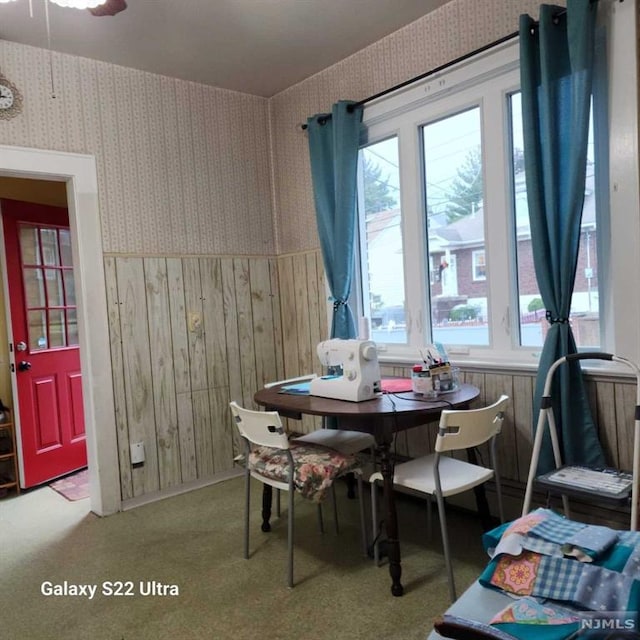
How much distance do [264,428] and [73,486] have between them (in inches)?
84.5

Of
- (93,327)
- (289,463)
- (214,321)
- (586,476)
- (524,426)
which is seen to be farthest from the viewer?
(214,321)

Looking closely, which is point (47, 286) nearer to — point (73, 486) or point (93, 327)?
point (93, 327)

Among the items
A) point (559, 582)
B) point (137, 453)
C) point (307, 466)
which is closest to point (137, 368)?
point (137, 453)

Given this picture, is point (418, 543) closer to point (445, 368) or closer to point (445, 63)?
point (445, 368)

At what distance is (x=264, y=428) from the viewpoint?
2.21 m

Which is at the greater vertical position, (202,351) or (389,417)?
(202,351)

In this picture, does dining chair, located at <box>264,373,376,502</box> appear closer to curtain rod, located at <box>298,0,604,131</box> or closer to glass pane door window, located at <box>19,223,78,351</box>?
curtain rod, located at <box>298,0,604,131</box>

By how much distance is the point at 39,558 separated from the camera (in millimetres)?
2572

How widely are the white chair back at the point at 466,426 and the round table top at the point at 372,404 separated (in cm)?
11

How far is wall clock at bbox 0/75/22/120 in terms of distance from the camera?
109 inches

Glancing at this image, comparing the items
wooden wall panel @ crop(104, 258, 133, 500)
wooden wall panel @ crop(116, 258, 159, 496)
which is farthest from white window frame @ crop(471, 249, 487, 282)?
wooden wall panel @ crop(104, 258, 133, 500)

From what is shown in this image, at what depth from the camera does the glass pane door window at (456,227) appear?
273 centimetres

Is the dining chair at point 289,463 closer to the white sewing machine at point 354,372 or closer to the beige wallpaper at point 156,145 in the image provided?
the white sewing machine at point 354,372

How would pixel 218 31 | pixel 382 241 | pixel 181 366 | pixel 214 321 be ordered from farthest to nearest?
pixel 214 321, pixel 181 366, pixel 382 241, pixel 218 31
